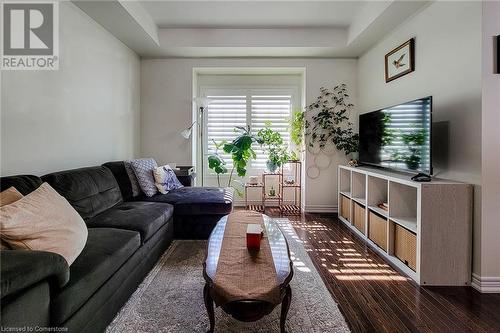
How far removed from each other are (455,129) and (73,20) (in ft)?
12.4

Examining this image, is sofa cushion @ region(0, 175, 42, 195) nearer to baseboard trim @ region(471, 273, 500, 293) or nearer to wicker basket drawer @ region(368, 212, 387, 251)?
wicker basket drawer @ region(368, 212, 387, 251)

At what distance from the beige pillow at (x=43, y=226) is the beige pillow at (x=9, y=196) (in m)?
0.10

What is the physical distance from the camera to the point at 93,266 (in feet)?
4.88

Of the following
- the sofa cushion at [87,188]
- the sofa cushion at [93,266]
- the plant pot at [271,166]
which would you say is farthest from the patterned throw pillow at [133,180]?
the plant pot at [271,166]

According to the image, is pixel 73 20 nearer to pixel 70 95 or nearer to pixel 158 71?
pixel 70 95

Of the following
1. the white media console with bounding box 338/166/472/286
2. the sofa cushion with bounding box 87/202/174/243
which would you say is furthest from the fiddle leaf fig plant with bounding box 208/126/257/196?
the white media console with bounding box 338/166/472/286

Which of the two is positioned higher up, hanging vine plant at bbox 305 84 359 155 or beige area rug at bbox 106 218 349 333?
hanging vine plant at bbox 305 84 359 155

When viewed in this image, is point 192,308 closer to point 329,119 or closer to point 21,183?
point 21,183

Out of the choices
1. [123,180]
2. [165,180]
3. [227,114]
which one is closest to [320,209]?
[227,114]

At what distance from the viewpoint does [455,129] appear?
242cm

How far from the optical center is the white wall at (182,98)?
4.59 metres

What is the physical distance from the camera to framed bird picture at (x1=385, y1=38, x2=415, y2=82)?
3.07 metres

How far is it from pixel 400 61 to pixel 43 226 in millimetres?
3698

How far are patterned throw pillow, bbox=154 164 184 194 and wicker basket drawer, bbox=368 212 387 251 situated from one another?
94.3 inches
